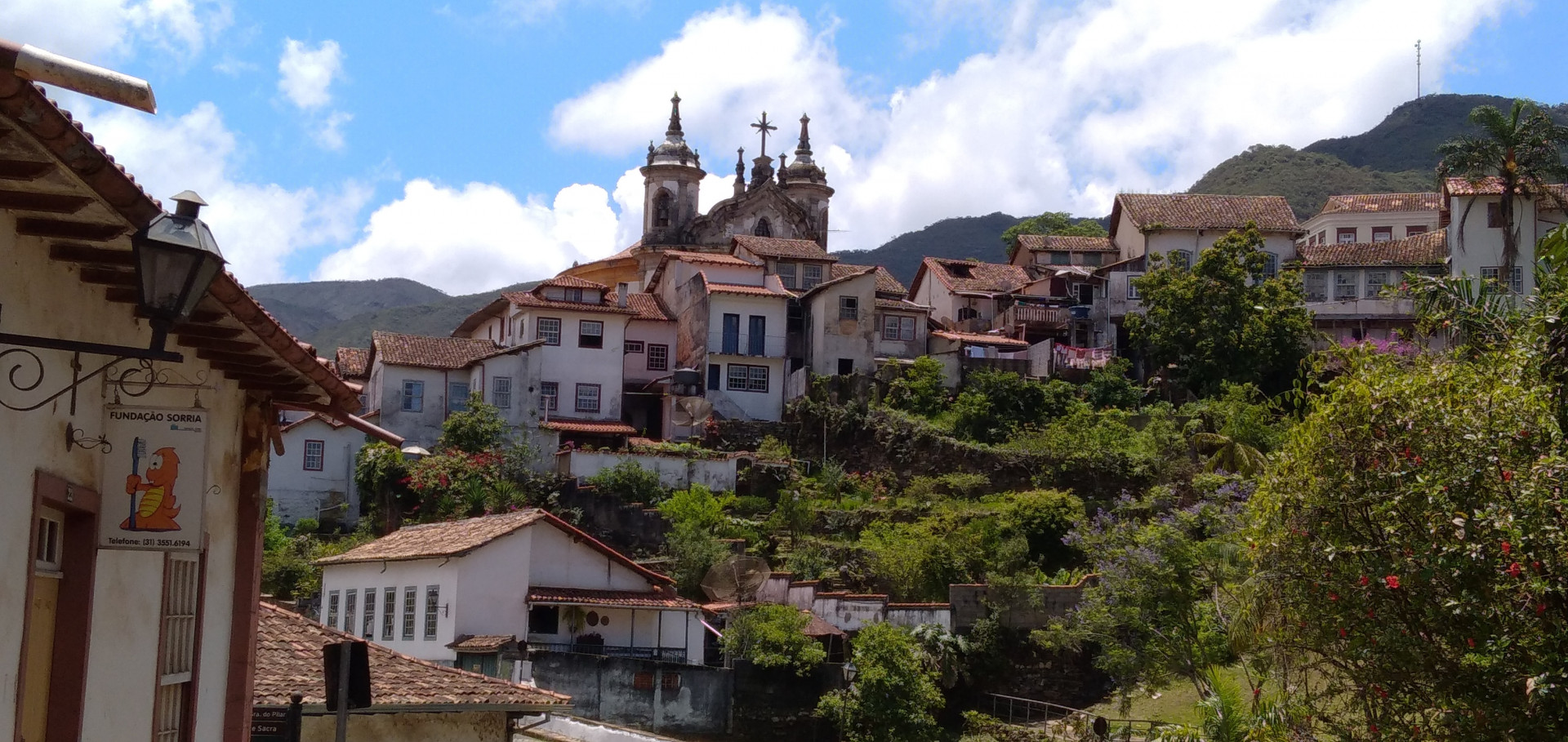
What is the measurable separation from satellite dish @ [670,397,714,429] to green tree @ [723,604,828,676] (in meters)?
18.0

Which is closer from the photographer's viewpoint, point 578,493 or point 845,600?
point 845,600

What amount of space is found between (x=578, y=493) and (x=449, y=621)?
15386mm

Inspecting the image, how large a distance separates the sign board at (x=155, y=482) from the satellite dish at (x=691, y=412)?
48314 mm

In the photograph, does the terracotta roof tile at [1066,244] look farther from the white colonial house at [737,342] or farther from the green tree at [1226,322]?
the white colonial house at [737,342]

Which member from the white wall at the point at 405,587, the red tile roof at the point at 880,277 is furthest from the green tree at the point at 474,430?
the red tile roof at the point at 880,277

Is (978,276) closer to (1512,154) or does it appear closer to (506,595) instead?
(1512,154)

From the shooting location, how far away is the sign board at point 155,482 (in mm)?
8594

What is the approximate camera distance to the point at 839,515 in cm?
5025

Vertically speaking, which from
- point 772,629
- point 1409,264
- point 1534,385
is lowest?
point 772,629

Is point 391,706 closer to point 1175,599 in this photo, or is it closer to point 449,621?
point 449,621

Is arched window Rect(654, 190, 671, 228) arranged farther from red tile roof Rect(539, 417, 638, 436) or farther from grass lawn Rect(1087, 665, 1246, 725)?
grass lawn Rect(1087, 665, 1246, 725)

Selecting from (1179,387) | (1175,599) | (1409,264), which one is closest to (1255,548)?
(1175,599)

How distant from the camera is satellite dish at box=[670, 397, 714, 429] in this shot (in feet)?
188

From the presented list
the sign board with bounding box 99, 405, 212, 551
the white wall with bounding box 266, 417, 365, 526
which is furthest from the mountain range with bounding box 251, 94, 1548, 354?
the sign board with bounding box 99, 405, 212, 551
